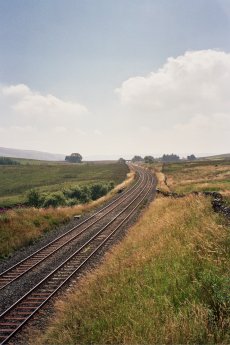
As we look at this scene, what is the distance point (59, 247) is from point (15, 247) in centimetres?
278

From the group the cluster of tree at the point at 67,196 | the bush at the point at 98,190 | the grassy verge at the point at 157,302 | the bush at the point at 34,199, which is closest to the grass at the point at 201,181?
the bush at the point at 98,190

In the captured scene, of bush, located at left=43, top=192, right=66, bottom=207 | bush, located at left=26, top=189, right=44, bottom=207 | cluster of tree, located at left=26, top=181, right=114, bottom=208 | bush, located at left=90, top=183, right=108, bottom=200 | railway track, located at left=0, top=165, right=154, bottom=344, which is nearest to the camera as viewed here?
railway track, located at left=0, top=165, right=154, bottom=344

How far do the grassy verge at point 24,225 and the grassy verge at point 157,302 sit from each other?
33.5 ft

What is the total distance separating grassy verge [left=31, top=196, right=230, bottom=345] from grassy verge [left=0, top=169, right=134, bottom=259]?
1021cm

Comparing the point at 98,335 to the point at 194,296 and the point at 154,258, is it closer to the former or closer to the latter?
the point at 194,296

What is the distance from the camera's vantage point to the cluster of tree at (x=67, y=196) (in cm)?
4550

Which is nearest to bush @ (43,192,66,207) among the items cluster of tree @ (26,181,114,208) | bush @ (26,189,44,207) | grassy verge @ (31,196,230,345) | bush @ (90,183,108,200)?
cluster of tree @ (26,181,114,208)

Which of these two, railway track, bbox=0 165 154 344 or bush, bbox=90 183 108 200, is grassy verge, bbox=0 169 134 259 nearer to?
railway track, bbox=0 165 154 344

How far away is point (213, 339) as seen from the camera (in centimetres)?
594

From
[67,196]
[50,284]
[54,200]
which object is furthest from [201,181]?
[50,284]

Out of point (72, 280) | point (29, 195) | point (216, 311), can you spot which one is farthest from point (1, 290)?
point (29, 195)

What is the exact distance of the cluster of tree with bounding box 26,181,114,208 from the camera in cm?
4550

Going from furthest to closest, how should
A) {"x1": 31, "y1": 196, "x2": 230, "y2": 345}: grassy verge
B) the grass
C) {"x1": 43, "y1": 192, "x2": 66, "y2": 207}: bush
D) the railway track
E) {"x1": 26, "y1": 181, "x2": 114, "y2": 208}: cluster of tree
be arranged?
{"x1": 26, "y1": 181, "x2": 114, "y2": 208}: cluster of tree → {"x1": 43, "y1": 192, "x2": 66, "y2": 207}: bush → the grass → the railway track → {"x1": 31, "y1": 196, "x2": 230, "y2": 345}: grassy verge

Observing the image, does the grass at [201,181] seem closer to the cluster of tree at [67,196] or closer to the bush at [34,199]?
the cluster of tree at [67,196]
